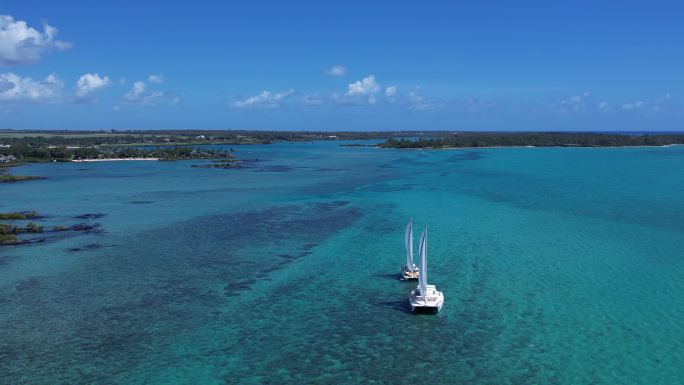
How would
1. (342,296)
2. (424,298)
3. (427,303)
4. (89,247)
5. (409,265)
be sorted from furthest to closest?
1. (89,247)
2. (409,265)
3. (342,296)
4. (424,298)
5. (427,303)

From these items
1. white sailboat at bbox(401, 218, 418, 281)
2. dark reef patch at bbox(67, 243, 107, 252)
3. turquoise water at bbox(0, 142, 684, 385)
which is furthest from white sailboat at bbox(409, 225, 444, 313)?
dark reef patch at bbox(67, 243, 107, 252)

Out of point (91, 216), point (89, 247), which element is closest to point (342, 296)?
point (89, 247)

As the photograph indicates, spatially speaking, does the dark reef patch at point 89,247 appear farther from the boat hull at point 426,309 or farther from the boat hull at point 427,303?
the boat hull at point 426,309

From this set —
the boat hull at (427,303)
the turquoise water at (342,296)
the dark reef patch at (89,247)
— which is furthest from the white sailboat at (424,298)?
the dark reef patch at (89,247)

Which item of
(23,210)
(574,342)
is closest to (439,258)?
(574,342)

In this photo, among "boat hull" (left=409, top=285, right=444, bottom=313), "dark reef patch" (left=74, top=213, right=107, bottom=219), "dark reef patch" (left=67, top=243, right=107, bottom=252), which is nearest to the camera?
"boat hull" (left=409, top=285, right=444, bottom=313)

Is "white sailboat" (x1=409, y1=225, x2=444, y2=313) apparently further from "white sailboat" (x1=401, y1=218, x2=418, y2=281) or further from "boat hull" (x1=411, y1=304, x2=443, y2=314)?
"white sailboat" (x1=401, y1=218, x2=418, y2=281)

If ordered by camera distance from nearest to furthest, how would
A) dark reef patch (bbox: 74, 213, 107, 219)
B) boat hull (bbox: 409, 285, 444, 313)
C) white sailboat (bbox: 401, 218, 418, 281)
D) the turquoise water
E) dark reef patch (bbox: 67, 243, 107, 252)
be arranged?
the turquoise water, boat hull (bbox: 409, 285, 444, 313), white sailboat (bbox: 401, 218, 418, 281), dark reef patch (bbox: 67, 243, 107, 252), dark reef patch (bbox: 74, 213, 107, 219)

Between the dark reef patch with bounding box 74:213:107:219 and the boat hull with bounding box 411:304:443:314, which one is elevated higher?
the dark reef patch with bounding box 74:213:107:219

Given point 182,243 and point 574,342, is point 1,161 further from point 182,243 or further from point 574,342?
point 574,342

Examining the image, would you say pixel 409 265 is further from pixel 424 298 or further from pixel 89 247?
pixel 89 247
